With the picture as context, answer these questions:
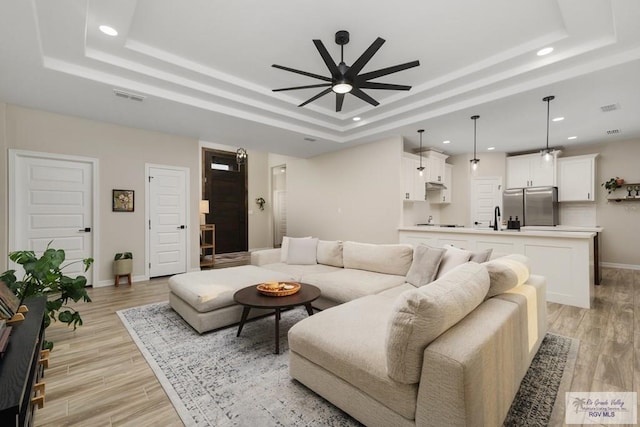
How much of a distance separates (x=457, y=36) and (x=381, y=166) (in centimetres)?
297

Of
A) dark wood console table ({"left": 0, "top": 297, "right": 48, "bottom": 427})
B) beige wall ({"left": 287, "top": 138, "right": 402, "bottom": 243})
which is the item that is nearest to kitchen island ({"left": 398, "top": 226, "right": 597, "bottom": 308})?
beige wall ({"left": 287, "top": 138, "right": 402, "bottom": 243})

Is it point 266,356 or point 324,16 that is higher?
point 324,16

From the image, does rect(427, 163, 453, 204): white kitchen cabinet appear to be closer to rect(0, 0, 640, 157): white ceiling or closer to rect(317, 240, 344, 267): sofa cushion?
rect(0, 0, 640, 157): white ceiling

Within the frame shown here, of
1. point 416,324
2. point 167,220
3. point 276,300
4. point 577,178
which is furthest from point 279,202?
point 416,324

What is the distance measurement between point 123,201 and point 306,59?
3.85 meters

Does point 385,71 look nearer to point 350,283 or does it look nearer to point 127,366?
point 350,283

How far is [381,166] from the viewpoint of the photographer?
18.7ft

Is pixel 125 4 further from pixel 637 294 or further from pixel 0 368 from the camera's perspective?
pixel 637 294

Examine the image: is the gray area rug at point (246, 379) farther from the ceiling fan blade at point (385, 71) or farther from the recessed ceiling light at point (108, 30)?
the recessed ceiling light at point (108, 30)

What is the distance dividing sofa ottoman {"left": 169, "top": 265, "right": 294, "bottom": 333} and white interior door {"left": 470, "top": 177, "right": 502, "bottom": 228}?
18.3 feet

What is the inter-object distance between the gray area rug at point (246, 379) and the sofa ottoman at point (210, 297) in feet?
0.40

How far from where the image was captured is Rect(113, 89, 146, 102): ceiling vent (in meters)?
3.47

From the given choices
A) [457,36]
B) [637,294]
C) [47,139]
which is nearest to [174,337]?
[47,139]

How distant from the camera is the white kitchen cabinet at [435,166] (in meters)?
6.24
